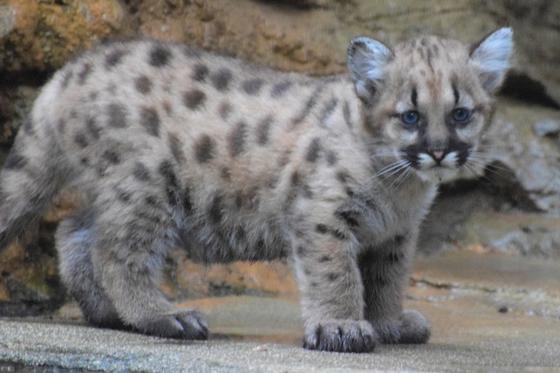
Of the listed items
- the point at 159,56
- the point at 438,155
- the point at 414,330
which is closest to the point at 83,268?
the point at 159,56

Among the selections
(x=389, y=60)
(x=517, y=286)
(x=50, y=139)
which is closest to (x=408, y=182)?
(x=389, y=60)

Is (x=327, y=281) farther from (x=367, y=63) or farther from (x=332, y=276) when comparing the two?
(x=367, y=63)

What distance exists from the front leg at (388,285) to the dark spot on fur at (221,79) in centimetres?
129

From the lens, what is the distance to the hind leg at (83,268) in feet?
23.2

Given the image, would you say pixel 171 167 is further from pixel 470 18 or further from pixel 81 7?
pixel 470 18

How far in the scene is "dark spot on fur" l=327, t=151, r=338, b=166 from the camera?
21.4ft

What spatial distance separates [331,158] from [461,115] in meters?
0.77

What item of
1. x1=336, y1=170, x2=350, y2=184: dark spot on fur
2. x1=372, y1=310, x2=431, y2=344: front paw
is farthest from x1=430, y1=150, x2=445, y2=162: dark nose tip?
x1=372, y1=310, x2=431, y2=344: front paw

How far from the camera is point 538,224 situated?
32.9 ft

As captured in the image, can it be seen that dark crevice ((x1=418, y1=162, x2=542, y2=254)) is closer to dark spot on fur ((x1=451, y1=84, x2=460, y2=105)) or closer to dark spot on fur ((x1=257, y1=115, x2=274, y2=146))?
dark spot on fur ((x1=257, y1=115, x2=274, y2=146))

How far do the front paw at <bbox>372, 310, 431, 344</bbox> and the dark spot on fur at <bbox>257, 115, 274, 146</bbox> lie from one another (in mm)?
1210

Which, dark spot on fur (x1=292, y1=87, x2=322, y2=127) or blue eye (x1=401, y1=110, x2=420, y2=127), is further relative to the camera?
dark spot on fur (x1=292, y1=87, x2=322, y2=127)

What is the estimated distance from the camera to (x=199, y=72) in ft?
23.7

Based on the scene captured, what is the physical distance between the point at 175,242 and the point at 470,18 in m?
4.22
